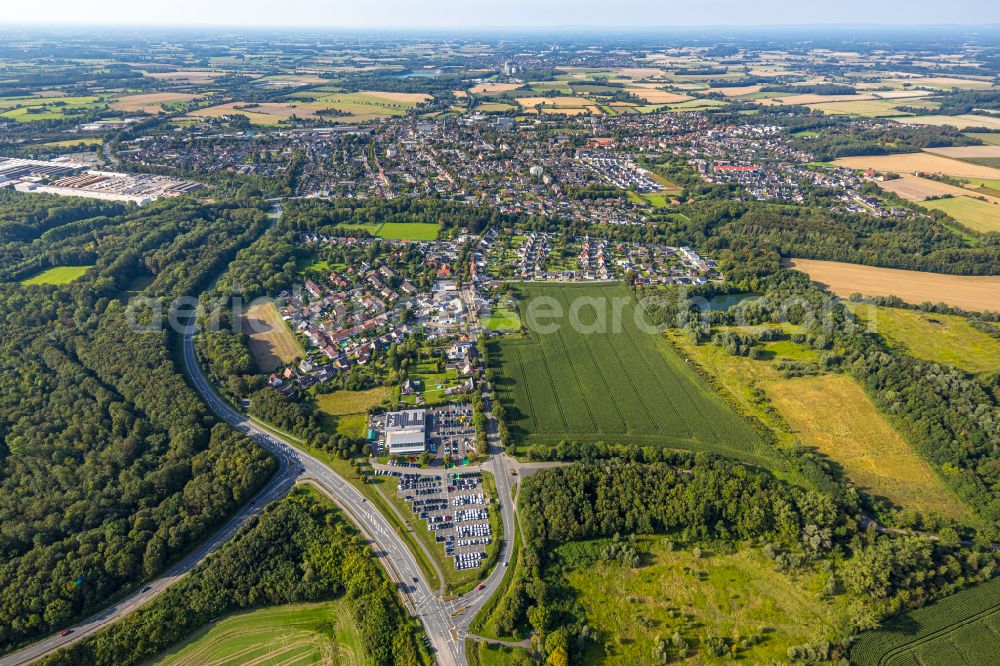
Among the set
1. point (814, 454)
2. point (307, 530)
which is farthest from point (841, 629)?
point (307, 530)

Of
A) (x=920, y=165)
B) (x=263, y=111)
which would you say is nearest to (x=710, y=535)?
(x=920, y=165)

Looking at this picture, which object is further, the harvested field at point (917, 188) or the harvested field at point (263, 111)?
the harvested field at point (263, 111)

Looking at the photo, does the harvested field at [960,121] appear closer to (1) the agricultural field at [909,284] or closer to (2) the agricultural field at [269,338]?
(1) the agricultural field at [909,284]

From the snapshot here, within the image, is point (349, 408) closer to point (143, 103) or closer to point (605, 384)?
point (605, 384)

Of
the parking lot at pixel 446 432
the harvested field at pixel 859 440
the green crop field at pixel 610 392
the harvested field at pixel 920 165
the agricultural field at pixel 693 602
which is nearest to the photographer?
the agricultural field at pixel 693 602

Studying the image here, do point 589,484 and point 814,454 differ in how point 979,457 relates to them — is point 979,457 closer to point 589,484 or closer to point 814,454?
point 814,454

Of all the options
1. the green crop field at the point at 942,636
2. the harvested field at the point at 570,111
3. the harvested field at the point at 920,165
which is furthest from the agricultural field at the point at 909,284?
the harvested field at the point at 570,111
